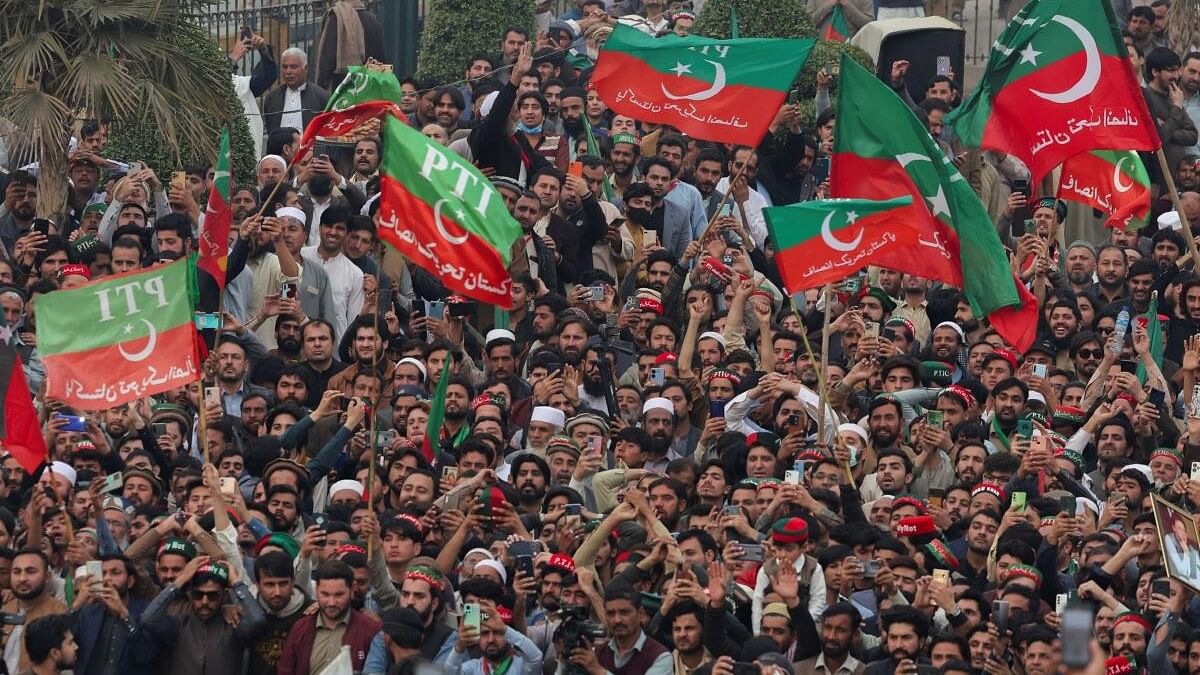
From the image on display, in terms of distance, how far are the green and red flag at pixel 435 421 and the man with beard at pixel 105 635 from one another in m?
2.71

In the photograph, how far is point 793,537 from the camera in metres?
18.4

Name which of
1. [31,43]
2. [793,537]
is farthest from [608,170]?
[793,537]

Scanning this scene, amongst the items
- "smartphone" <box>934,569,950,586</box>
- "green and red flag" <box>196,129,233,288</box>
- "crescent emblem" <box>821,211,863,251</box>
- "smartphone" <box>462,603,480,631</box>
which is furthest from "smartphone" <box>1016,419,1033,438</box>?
"green and red flag" <box>196,129,233,288</box>

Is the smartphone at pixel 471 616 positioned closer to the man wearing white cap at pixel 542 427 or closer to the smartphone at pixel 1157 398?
the man wearing white cap at pixel 542 427

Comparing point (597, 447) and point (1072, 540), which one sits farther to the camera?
point (597, 447)

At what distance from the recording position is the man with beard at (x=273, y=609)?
18.4 meters

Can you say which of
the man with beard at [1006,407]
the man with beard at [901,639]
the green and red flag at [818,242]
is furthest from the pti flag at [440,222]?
the man with beard at [1006,407]

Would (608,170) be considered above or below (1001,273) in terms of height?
below

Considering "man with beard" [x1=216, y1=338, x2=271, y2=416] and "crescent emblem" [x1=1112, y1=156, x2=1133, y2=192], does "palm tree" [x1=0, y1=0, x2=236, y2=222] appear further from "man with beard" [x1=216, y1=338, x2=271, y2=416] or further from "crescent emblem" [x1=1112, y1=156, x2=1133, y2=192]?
"crescent emblem" [x1=1112, y1=156, x2=1133, y2=192]

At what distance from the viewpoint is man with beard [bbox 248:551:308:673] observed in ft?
60.5

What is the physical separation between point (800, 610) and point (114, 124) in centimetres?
937

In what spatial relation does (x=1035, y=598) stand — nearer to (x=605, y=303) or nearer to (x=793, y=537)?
(x=793, y=537)

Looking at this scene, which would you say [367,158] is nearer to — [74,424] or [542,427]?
[542,427]

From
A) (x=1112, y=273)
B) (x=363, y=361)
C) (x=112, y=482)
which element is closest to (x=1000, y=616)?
(x=112, y=482)
